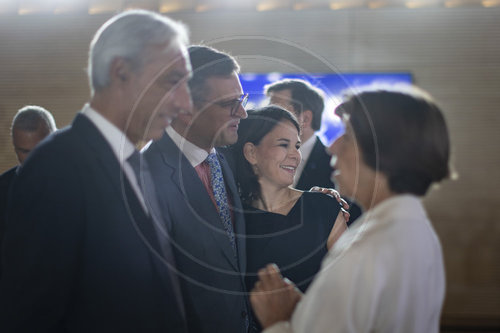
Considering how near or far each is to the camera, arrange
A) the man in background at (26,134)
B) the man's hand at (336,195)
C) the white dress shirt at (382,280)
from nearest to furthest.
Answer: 1. the white dress shirt at (382,280)
2. the man's hand at (336,195)
3. the man in background at (26,134)

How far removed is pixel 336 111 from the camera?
1100 mm

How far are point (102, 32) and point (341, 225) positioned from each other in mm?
713

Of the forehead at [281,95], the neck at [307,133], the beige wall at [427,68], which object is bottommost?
the beige wall at [427,68]

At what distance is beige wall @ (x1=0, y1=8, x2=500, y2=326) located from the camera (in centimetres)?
430

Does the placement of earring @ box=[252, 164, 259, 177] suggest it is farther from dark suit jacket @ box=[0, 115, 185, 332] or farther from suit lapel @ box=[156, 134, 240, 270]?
dark suit jacket @ box=[0, 115, 185, 332]

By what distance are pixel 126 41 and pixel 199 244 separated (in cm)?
48

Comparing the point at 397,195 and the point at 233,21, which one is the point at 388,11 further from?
the point at 397,195

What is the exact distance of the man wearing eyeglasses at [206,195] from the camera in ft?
3.95

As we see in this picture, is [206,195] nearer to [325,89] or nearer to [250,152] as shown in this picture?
[250,152]

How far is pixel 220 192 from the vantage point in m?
1.30

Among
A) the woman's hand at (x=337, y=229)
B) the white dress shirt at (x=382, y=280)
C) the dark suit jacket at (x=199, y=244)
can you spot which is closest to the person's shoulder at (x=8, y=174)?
the dark suit jacket at (x=199, y=244)

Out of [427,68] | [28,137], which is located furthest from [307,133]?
[427,68]

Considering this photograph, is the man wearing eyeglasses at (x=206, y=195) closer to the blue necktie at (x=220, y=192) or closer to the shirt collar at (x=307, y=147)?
the blue necktie at (x=220, y=192)

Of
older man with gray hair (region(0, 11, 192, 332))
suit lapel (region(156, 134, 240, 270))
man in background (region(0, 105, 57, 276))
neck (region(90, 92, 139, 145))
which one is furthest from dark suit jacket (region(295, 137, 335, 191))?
man in background (region(0, 105, 57, 276))
